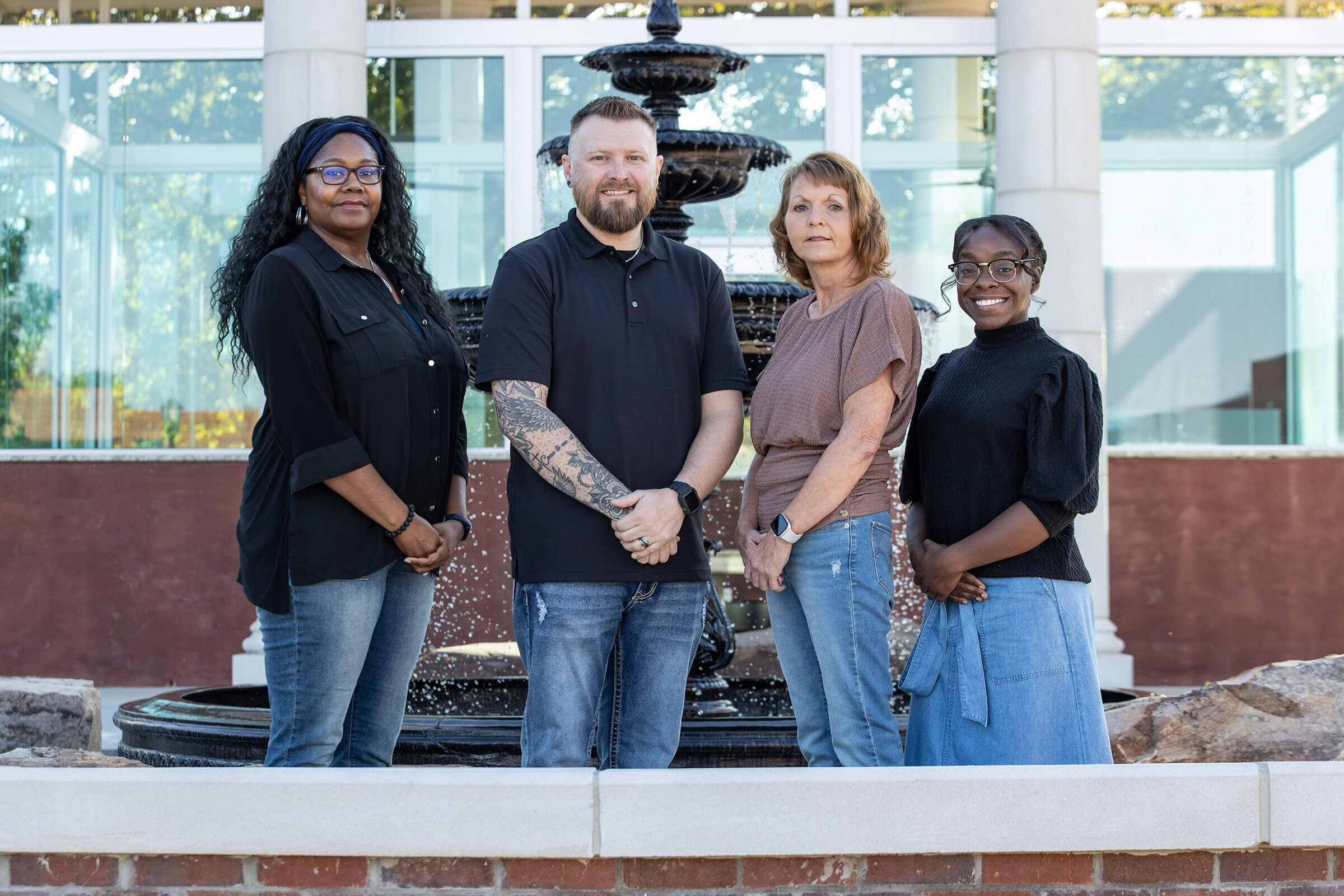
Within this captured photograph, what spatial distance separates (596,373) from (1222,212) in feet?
24.6

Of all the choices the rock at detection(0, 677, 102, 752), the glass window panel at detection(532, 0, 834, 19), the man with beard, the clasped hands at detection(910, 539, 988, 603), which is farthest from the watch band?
the glass window panel at detection(532, 0, 834, 19)

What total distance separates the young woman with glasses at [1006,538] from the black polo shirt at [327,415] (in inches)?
46.4

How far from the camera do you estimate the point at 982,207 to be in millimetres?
9305

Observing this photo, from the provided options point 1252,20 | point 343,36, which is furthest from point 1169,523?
point 343,36

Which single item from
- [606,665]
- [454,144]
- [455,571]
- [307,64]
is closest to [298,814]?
[606,665]

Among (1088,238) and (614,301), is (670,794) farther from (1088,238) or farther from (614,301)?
(1088,238)

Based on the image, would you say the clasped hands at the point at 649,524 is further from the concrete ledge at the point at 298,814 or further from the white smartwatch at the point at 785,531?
the concrete ledge at the point at 298,814

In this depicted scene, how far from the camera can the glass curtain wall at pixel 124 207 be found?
30.2 feet

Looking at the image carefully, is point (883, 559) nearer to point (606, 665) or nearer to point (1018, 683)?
point (1018, 683)

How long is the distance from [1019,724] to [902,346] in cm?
87

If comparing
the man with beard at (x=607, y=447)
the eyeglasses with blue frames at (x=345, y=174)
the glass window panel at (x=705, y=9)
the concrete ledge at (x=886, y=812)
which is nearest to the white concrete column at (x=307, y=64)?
the glass window panel at (x=705, y=9)

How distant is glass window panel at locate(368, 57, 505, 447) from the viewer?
9219 millimetres

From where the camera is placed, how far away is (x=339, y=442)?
2.99 m

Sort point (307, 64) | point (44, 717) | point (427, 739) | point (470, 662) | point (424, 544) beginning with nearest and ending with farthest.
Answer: point (424, 544) < point (427, 739) < point (44, 717) < point (470, 662) < point (307, 64)
